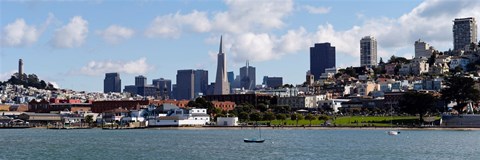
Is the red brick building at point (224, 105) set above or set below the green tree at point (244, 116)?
above

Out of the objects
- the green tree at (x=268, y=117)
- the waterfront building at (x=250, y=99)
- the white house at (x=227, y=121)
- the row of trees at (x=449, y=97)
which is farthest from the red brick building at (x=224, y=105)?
the row of trees at (x=449, y=97)

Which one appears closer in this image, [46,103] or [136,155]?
[136,155]

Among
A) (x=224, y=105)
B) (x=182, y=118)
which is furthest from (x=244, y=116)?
(x=224, y=105)

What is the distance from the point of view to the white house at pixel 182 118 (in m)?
119

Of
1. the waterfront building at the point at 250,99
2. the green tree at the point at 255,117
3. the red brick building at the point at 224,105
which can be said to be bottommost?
the green tree at the point at 255,117

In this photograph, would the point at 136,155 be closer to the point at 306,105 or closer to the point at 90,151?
the point at 90,151

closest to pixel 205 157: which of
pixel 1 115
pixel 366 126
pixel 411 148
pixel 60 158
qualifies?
pixel 60 158

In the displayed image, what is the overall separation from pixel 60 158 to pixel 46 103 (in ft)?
419

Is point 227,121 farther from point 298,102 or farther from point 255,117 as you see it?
point 298,102

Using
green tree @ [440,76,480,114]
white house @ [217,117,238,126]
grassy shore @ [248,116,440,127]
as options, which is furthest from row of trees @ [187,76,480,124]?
white house @ [217,117,238,126]

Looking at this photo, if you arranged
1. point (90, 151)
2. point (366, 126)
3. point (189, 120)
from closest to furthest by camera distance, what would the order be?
point (90, 151) → point (366, 126) → point (189, 120)

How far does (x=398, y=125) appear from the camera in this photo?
10994 cm

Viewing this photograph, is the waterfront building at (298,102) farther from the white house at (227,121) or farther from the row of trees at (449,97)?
the row of trees at (449,97)

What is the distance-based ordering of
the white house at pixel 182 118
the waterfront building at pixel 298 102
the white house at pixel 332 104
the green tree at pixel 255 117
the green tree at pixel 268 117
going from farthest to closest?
the waterfront building at pixel 298 102, the white house at pixel 332 104, the green tree at pixel 255 117, the green tree at pixel 268 117, the white house at pixel 182 118
